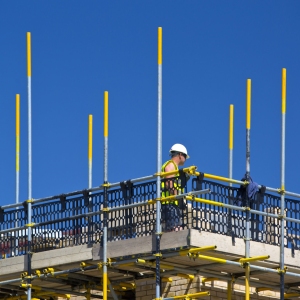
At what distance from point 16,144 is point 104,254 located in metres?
6.28

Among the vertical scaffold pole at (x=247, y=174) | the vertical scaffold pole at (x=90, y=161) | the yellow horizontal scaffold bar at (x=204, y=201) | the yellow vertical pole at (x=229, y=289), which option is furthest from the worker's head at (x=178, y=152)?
the yellow vertical pole at (x=229, y=289)

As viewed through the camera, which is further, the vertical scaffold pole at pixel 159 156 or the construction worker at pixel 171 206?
the construction worker at pixel 171 206

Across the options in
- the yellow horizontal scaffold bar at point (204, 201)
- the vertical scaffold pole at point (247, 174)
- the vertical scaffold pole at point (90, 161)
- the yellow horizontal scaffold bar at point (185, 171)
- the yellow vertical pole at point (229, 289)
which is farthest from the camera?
the vertical scaffold pole at point (90, 161)

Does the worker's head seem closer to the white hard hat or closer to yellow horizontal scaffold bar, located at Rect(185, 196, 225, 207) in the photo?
the white hard hat

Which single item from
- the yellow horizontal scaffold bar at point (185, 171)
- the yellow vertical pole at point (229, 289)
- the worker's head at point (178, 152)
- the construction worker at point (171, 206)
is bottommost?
the yellow vertical pole at point (229, 289)

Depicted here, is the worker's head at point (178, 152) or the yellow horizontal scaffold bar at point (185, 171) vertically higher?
the worker's head at point (178, 152)

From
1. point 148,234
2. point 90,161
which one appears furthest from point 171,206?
point 90,161

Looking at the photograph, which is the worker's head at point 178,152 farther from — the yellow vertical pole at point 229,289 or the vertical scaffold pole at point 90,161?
the yellow vertical pole at point 229,289

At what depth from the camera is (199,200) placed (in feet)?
76.4

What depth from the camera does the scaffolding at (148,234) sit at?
77.4ft

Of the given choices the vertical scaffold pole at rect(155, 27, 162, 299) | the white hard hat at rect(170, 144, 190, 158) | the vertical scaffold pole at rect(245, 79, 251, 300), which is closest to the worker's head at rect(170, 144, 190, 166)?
the white hard hat at rect(170, 144, 190, 158)

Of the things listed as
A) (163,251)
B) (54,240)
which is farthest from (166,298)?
(54,240)

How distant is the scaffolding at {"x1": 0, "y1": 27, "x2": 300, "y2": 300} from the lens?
928 inches

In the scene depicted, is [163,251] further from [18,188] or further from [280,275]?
[18,188]
